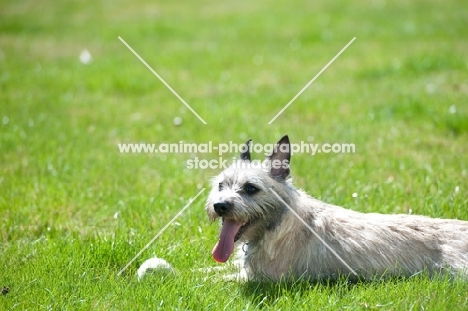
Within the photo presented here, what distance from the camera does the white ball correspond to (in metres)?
5.17

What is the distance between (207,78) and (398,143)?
572cm

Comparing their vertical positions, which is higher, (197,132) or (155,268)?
(197,132)

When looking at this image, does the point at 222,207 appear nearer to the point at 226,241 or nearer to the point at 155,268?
the point at 226,241

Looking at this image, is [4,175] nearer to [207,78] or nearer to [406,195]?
[406,195]

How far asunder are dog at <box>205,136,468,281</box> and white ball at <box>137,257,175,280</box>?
41 centimetres

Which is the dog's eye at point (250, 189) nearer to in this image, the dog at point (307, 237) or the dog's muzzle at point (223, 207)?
the dog at point (307, 237)

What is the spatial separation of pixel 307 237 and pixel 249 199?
590 millimetres

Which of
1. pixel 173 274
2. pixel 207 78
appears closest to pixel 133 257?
pixel 173 274

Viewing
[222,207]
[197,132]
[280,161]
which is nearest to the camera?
[222,207]

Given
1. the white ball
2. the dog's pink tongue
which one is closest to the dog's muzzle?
the dog's pink tongue

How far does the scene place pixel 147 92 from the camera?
511 inches

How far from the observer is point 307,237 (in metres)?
5.32

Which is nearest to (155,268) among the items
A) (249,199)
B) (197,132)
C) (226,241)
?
(226,241)

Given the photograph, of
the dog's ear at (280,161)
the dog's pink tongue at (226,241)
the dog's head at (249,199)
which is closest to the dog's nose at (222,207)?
the dog's head at (249,199)
